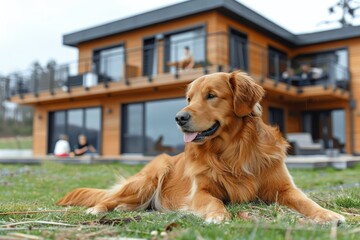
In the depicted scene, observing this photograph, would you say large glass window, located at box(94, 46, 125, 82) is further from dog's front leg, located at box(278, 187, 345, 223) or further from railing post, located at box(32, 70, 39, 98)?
dog's front leg, located at box(278, 187, 345, 223)

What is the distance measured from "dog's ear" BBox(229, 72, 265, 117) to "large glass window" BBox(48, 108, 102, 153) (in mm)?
12679

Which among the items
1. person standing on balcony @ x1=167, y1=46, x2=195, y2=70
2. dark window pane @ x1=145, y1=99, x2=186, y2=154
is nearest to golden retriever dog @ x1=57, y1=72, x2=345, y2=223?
person standing on balcony @ x1=167, y1=46, x2=195, y2=70

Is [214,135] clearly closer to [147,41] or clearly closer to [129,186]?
[129,186]

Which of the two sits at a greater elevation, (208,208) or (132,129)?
(132,129)

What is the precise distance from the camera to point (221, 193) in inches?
108

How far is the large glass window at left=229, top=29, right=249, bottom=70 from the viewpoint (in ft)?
39.4

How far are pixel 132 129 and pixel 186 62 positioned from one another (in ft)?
12.8

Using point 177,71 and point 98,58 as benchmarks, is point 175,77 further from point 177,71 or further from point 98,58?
point 98,58

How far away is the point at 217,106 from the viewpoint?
2.87m

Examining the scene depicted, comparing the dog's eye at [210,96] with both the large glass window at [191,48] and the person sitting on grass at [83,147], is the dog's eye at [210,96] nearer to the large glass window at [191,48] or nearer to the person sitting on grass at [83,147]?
the large glass window at [191,48]

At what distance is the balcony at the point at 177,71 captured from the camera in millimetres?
11703

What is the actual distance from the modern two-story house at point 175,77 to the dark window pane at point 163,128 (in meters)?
0.04

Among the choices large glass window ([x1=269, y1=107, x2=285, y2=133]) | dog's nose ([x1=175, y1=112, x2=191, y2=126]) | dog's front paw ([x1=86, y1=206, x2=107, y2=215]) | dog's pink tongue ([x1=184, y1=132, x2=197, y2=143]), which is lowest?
dog's front paw ([x1=86, y1=206, x2=107, y2=215])

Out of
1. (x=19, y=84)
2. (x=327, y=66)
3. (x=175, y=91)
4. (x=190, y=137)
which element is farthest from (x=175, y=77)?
(x=190, y=137)
